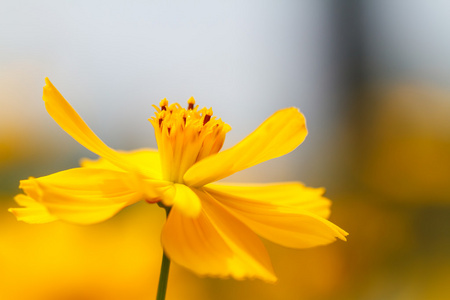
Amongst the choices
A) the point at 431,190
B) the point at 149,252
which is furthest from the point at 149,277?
the point at 431,190

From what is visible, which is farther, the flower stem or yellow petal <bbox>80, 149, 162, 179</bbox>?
yellow petal <bbox>80, 149, 162, 179</bbox>

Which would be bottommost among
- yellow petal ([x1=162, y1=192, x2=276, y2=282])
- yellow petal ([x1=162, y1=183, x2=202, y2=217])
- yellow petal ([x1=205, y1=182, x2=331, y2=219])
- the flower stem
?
the flower stem

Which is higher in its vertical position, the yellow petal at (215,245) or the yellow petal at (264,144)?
the yellow petal at (264,144)

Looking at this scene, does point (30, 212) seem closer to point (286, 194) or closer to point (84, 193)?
point (84, 193)

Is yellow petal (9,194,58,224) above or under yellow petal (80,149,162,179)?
under

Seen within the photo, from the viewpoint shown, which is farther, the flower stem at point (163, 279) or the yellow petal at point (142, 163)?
the yellow petal at point (142, 163)

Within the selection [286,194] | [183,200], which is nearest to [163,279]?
[183,200]
